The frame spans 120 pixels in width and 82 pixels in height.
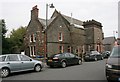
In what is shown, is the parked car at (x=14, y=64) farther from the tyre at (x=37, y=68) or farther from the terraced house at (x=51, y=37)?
the terraced house at (x=51, y=37)

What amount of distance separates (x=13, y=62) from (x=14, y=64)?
167 mm

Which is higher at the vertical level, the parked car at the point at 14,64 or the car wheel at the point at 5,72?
the parked car at the point at 14,64

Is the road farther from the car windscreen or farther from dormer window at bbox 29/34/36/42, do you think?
dormer window at bbox 29/34/36/42

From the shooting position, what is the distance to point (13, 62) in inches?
517

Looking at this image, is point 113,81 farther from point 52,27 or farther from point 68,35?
point 68,35

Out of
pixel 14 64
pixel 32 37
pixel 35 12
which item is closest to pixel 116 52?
pixel 14 64

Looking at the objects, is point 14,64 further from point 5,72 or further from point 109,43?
point 109,43

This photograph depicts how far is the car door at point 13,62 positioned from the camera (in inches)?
509

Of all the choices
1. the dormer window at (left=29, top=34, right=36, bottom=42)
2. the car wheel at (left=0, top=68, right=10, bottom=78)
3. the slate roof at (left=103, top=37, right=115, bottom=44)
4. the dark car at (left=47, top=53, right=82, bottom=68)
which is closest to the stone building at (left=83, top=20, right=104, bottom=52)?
the dormer window at (left=29, top=34, right=36, bottom=42)

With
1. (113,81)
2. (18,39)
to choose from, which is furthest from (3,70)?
(18,39)

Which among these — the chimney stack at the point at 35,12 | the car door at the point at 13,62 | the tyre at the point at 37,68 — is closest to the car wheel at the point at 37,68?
the tyre at the point at 37,68

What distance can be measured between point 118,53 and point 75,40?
25.7m

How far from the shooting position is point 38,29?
3547 centimetres

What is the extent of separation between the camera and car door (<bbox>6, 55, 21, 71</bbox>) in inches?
509
